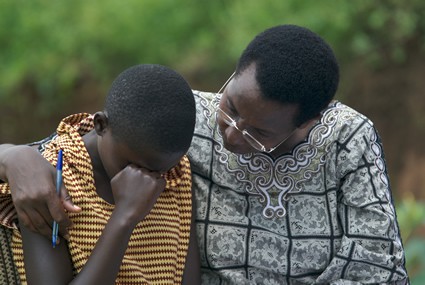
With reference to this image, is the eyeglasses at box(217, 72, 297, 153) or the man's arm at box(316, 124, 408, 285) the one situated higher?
the eyeglasses at box(217, 72, 297, 153)

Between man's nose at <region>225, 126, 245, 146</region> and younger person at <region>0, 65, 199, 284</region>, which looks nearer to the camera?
younger person at <region>0, 65, 199, 284</region>

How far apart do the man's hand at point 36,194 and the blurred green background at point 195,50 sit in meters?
5.15

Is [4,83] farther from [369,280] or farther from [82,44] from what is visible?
[369,280]

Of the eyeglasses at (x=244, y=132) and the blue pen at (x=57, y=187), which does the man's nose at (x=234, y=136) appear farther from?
the blue pen at (x=57, y=187)

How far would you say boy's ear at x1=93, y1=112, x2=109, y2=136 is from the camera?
2909mm

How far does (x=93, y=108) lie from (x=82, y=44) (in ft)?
2.09

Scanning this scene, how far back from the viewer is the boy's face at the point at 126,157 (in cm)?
286

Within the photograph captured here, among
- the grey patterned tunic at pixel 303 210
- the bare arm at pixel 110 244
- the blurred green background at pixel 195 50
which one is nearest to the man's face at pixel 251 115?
the grey patterned tunic at pixel 303 210

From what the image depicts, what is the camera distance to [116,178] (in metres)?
2.88

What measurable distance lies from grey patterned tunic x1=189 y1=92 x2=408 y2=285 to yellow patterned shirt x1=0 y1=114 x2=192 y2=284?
0.14 meters

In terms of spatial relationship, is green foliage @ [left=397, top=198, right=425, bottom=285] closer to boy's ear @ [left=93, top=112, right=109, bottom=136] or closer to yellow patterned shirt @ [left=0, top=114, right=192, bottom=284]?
yellow patterned shirt @ [left=0, top=114, right=192, bottom=284]

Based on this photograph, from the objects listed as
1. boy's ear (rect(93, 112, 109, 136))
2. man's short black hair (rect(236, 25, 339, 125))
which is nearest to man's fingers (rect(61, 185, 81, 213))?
boy's ear (rect(93, 112, 109, 136))

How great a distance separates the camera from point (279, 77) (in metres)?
2.99

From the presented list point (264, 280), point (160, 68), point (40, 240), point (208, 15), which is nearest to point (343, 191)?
point (264, 280)
